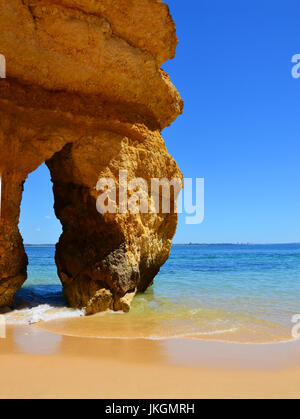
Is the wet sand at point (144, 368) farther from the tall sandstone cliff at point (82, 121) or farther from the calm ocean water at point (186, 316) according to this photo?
the tall sandstone cliff at point (82, 121)

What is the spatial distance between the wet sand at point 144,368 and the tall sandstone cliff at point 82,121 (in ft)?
6.99

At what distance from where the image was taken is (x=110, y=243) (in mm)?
6676

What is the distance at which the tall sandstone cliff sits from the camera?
6.00 meters

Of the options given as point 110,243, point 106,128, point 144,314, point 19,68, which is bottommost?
point 144,314

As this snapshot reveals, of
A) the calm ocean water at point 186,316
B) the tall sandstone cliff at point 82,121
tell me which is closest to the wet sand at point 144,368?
the calm ocean water at point 186,316

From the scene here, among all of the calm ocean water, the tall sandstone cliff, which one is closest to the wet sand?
the calm ocean water

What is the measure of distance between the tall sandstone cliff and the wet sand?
213cm

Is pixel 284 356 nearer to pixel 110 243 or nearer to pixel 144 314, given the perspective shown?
pixel 144 314

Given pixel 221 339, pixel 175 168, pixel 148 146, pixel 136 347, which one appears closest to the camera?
pixel 136 347

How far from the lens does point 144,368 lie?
3381 millimetres

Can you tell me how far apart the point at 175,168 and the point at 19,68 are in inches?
161

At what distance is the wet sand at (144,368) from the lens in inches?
112
